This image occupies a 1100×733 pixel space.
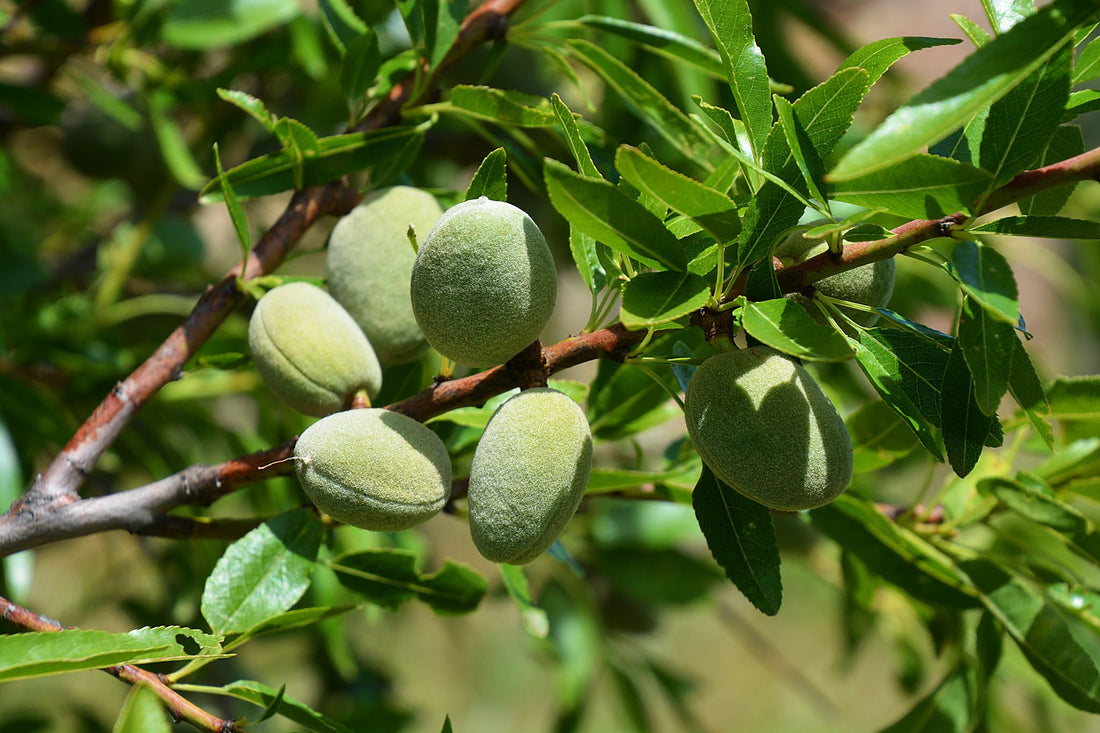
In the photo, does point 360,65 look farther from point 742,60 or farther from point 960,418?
point 960,418

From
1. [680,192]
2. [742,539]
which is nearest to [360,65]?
[680,192]

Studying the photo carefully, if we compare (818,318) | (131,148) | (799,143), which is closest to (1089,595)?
(818,318)

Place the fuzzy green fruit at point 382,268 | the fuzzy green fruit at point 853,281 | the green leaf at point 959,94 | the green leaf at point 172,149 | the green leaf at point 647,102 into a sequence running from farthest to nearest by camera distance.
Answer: the green leaf at point 172,149
the green leaf at point 647,102
the fuzzy green fruit at point 382,268
the fuzzy green fruit at point 853,281
the green leaf at point 959,94

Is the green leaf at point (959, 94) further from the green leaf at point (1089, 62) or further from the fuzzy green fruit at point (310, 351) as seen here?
the fuzzy green fruit at point (310, 351)

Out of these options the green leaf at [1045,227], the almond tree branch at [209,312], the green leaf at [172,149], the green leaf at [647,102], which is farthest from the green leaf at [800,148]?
the green leaf at [172,149]

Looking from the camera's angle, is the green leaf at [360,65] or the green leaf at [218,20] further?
the green leaf at [218,20]

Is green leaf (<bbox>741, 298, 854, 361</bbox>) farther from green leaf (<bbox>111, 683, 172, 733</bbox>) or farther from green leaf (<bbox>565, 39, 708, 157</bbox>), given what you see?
green leaf (<bbox>111, 683, 172, 733</bbox>)
